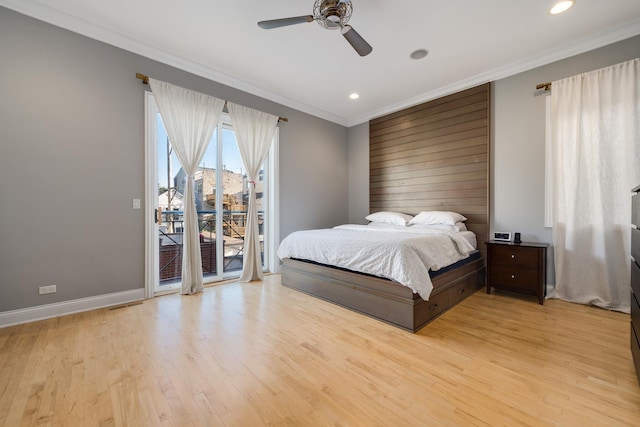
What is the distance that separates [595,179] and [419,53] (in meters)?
2.32

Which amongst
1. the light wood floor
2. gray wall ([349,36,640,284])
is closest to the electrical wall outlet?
the light wood floor

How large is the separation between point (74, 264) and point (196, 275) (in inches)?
44.6

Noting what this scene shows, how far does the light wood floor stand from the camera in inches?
50.1

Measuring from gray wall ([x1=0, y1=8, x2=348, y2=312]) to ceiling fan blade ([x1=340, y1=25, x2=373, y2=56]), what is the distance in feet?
7.15

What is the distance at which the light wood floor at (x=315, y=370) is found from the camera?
50.1 inches

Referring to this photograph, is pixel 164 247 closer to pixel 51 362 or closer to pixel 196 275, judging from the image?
pixel 196 275

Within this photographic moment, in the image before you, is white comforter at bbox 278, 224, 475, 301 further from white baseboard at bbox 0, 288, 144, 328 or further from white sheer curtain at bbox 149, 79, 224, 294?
white baseboard at bbox 0, 288, 144, 328

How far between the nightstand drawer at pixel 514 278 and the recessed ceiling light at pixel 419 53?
104 inches

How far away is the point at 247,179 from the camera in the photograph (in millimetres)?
3922

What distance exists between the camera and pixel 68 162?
2.50m

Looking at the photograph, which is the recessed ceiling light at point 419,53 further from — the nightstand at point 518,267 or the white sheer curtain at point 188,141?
the white sheer curtain at point 188,141

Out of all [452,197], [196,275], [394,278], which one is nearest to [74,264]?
[196,275]

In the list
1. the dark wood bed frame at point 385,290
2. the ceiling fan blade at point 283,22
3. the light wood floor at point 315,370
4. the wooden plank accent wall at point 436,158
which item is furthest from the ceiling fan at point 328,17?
the light wood floor at point 315,370

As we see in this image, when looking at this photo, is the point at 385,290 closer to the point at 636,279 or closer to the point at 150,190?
the point at 636,279
